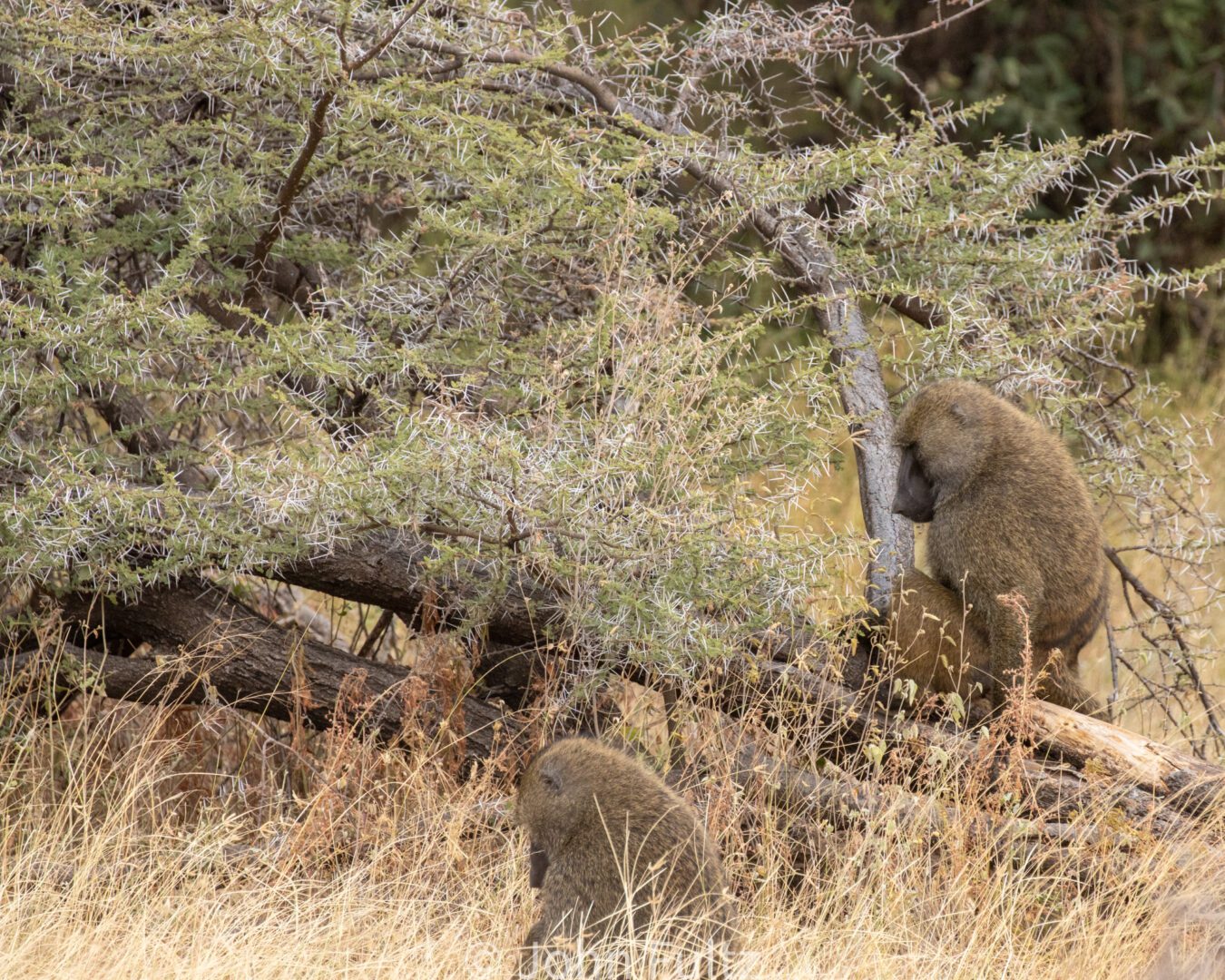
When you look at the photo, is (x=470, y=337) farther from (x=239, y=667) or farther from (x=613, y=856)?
(x=613, y=856)

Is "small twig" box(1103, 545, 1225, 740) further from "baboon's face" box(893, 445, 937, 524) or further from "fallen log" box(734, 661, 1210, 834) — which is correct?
"baboon's face" box(893, 445, 937, 524)

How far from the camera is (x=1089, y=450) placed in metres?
5.13

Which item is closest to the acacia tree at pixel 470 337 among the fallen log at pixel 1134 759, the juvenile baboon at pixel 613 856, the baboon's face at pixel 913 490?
the baboon's face at pixel 913 490

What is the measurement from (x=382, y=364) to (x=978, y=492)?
1719mm

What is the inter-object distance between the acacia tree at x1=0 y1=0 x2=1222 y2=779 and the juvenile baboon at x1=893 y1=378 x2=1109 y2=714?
22cm

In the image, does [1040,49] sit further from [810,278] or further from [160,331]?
[160,331]

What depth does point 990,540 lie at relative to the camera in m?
4.19

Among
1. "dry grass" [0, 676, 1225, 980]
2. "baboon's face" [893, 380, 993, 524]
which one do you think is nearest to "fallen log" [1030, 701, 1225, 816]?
"dry grass" [0, 676, 1225, 980]

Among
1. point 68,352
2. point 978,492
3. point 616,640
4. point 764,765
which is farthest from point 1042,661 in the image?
point 68,352

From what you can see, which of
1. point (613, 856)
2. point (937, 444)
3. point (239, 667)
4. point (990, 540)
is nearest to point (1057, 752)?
point (990, 540)

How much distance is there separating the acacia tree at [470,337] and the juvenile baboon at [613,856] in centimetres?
48

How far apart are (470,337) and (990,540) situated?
1644 millimetres

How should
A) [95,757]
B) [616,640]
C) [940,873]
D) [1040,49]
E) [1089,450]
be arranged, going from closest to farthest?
1. [940,873]
2. [616,640]
3. [95,757]
4. [1089,450]
5. [1040,49]

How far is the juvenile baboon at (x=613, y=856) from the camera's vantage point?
3318 mm
